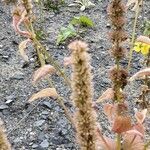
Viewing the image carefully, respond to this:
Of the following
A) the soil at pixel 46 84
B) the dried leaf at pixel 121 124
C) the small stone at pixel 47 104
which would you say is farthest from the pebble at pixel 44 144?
the dried leaf at pixel 121 124

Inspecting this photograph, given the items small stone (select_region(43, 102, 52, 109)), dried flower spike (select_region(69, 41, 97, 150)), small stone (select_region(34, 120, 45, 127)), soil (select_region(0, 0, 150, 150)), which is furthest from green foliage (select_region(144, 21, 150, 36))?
dried flower spike (select_region(69, 41, 97, 150))

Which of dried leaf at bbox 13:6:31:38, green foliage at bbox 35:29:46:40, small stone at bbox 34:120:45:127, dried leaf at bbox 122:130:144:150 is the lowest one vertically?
small stone at bbox 34:120:45:127

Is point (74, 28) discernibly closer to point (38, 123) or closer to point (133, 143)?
point (38, 123)

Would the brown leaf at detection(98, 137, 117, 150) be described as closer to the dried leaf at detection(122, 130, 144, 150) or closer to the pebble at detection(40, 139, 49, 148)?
the dried leaf at detection(122, 130, 144, 150)

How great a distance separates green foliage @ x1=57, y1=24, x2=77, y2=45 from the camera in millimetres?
3578

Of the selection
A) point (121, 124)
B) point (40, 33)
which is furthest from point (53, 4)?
point (121, 124)

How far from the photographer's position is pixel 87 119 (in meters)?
1.02

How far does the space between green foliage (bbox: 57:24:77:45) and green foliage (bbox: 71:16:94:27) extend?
150 millimetres

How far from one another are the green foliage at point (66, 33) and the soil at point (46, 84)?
6 centimetres

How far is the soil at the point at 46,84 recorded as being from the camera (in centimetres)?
265

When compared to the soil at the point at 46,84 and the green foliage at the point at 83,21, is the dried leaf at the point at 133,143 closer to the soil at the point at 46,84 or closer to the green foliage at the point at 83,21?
the soil at the point at 46,84

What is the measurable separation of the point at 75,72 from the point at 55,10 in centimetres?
322

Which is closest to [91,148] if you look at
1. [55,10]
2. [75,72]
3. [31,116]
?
[75,72]

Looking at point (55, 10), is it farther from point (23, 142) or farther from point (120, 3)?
point (120, 3)
